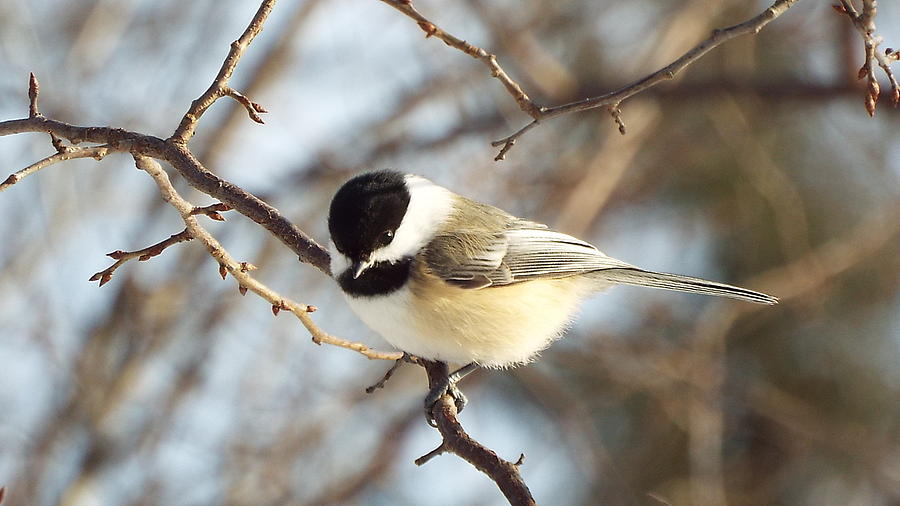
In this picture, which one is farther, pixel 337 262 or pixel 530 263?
pixel 530 263

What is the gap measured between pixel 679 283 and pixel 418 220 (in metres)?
1.18

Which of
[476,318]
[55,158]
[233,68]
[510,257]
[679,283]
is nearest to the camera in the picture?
[55,158]

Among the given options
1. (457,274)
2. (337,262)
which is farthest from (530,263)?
(337,262)

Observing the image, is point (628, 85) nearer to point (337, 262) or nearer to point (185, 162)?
point (337, 262)

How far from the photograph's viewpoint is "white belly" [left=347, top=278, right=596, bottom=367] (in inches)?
130

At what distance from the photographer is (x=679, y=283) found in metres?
3.71

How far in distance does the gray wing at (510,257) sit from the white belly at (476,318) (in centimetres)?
5

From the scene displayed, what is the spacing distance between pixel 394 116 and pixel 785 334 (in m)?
3.71

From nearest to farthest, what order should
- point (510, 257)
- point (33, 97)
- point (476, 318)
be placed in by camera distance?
point (33, 97), point (476, 318), point (510, 257)

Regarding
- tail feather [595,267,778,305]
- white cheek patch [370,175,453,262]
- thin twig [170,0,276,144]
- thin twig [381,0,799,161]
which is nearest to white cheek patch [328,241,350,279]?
white cheek patch [370,175,453,262]

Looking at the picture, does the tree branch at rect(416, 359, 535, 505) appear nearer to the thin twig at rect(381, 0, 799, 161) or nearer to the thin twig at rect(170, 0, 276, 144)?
the thin twig at rect(381, 0, 799, 161)

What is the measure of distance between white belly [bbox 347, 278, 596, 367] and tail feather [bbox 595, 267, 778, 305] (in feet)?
0.52

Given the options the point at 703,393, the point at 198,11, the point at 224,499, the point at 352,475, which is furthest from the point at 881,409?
the point at 198,11

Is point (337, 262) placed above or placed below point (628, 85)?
above
